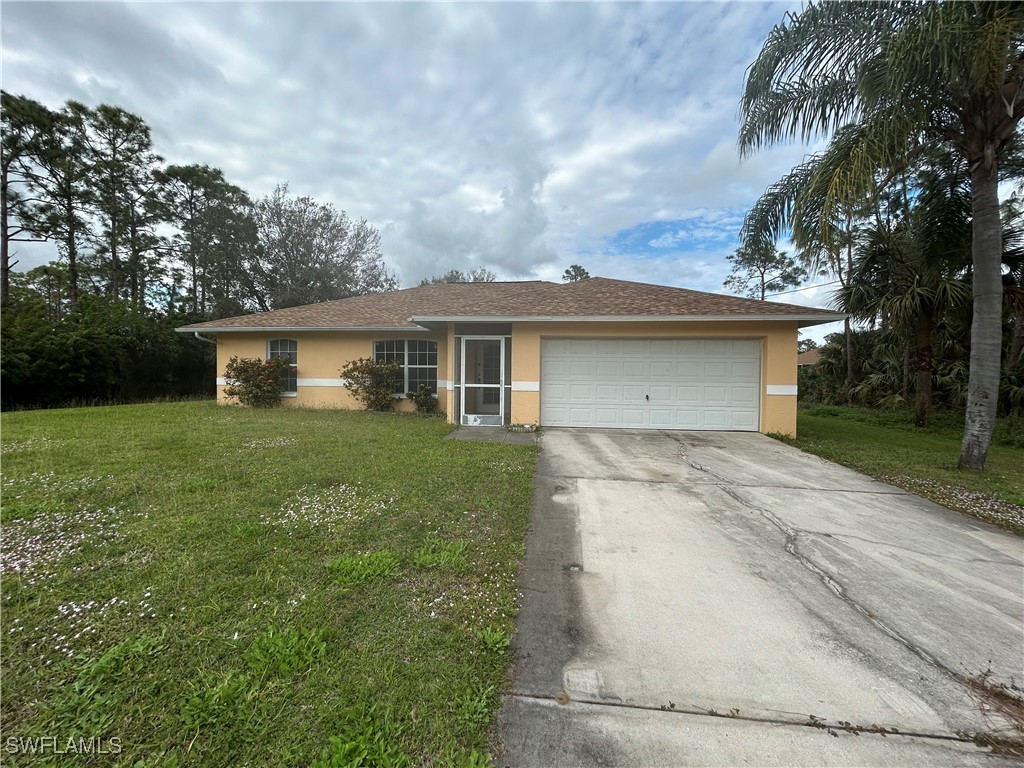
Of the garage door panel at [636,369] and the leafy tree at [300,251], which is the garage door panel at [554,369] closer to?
the garage door panel at [636,369]

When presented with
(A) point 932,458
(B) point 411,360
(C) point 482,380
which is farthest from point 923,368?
(B) point 411,360

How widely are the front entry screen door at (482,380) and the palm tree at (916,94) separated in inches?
267

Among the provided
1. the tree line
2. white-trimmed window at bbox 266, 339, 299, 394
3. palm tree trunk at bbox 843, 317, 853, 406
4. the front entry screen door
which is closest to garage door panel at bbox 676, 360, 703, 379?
the front entry screen door

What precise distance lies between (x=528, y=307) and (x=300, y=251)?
2011cm

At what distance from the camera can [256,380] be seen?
457 inches

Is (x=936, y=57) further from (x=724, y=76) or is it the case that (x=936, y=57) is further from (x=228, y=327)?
(x=228, y=327)

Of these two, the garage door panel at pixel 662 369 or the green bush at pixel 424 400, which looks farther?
the green bush at pixel 424 400

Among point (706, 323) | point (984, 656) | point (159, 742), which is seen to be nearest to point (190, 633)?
point (159, 742)

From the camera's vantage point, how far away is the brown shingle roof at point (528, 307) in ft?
27.7

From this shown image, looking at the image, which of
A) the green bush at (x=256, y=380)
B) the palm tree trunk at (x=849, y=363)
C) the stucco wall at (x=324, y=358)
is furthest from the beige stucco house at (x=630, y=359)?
the palm tree trunk at (x=849, y=363)

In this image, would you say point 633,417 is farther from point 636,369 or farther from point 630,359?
point 630,359

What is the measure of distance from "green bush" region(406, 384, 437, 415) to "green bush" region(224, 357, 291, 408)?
4157 mm

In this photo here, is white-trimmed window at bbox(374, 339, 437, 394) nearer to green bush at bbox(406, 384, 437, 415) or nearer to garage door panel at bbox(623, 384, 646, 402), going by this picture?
green bush at bbox(406, 384, 437, 415)

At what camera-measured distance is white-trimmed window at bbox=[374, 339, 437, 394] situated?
459 inches
